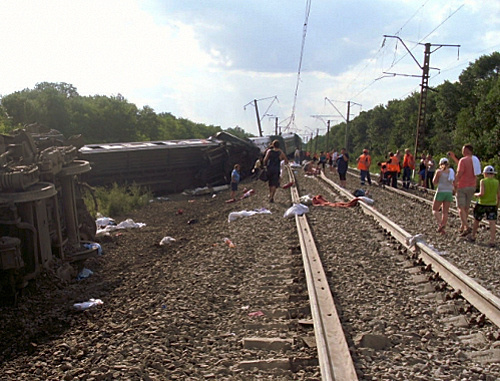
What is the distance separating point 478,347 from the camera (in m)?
4.18

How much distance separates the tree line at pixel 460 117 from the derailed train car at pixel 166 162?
41.1 ft

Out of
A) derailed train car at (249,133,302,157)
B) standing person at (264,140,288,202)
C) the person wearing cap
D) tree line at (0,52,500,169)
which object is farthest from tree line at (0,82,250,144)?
the person wearing cap

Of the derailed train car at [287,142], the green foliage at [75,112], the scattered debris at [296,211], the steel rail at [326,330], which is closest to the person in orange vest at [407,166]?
the scattered debris at [296,211]

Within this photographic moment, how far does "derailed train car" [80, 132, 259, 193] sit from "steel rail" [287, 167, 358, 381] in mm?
15087

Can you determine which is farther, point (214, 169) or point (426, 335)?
point (214, 169)

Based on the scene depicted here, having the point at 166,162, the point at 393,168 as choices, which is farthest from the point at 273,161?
the point at 166,162

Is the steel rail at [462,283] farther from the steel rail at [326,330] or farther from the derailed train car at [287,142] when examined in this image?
the derailed train car at [287,142]

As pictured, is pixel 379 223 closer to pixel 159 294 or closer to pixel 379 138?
pixel 159 294

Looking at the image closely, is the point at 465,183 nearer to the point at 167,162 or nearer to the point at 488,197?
the point at 488,197

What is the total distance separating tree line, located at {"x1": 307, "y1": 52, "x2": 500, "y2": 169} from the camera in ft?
88.2

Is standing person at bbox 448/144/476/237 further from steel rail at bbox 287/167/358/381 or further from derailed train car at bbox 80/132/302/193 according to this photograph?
derailed train car at bbox 80/132/302/193

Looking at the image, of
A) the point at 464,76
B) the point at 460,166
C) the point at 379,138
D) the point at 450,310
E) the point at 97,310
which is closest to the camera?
the point at 450,310

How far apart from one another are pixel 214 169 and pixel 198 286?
59.9 feet

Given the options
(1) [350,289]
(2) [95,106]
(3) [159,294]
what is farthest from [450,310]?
(2) [95,106]
